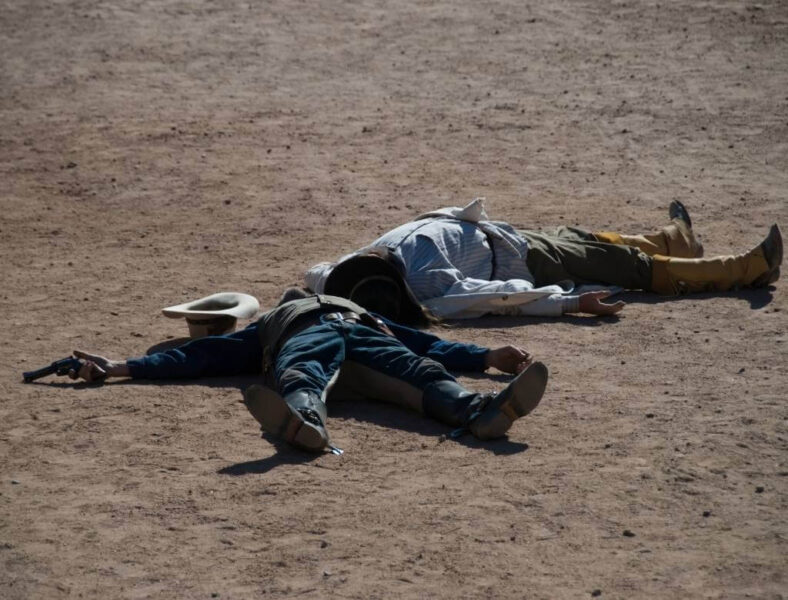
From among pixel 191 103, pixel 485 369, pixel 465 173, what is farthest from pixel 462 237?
pixel 191 103

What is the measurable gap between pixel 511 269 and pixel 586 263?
48 centimetres

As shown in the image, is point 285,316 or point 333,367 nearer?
point 333,367

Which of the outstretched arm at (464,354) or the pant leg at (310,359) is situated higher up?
the pant leg at (310,359)

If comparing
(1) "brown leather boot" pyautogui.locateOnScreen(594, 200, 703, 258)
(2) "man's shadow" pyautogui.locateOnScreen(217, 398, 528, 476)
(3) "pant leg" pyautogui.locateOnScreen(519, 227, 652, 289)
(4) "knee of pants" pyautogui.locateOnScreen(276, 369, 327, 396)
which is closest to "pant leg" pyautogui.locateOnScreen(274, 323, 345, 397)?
(4) "knee of pants" pyautogui.locateOnScreen(276, 369, 327, 396)

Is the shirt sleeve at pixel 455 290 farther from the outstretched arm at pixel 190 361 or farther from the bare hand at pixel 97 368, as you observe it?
the bare hand at pixel 97 368

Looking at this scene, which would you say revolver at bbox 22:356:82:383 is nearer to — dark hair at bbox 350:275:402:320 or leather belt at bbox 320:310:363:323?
leather belt at bbox 320:310:363:323

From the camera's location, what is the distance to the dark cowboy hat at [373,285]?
24.4 ft

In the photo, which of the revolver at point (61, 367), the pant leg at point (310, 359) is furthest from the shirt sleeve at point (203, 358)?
the pant leg at point (310, 359)

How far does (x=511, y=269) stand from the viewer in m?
8.10

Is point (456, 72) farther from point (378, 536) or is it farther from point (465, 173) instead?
point (378, 536)

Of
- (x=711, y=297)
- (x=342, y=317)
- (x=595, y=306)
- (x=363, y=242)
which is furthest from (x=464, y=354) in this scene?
(x=363, y=242)

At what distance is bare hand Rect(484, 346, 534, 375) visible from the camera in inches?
265

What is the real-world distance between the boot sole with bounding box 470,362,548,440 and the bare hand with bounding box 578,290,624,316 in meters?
2.00

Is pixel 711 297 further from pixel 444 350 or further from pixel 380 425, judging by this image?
pixel 380 425
